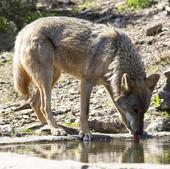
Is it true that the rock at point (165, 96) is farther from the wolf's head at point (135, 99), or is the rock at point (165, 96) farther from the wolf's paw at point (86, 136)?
the wolf's paw at point (86, 136)

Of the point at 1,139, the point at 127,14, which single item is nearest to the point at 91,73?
the point at 1,139

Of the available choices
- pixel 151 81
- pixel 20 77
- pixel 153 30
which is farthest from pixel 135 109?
pixel 153 30

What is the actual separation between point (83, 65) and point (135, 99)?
135cm

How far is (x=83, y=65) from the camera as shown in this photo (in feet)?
38.6

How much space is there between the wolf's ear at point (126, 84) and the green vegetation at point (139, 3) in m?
9.84

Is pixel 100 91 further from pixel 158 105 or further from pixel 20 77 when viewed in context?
pixel 20 77

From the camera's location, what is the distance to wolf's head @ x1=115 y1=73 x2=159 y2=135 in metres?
10.9

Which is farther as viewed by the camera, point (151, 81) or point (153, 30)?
point (153, 30)

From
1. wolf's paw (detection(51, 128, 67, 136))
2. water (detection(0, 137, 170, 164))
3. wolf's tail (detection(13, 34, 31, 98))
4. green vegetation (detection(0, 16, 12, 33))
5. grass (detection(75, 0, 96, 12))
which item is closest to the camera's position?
water (detection(0, 137, 170, 164))

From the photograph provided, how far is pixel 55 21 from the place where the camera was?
39.9 feet

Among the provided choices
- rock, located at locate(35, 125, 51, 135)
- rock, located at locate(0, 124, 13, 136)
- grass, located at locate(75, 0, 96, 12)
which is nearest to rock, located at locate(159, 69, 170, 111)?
rock, located at locate(35, 125, 51, 135)

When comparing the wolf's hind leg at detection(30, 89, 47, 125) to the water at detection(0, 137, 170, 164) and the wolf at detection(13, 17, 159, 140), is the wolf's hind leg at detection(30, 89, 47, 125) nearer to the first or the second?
the wolf at detection(13, 17, 159, 140)

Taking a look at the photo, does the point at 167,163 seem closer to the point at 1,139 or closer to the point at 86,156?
the point at 86,156

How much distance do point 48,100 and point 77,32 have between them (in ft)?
4.89
